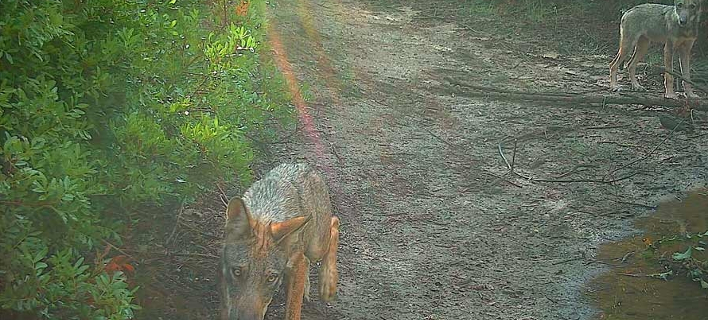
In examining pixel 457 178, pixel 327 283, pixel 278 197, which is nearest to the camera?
pixel 278 197

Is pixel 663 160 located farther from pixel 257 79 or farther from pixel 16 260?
pixel 16 260

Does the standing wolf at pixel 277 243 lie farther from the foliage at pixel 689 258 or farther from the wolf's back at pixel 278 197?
the foliage at pixel 689 258

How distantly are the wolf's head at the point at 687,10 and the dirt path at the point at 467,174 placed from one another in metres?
1.78

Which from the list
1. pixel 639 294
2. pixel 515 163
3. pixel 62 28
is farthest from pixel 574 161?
pixel 62 28

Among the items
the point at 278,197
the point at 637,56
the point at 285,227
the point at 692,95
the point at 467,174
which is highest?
the point at 285,227

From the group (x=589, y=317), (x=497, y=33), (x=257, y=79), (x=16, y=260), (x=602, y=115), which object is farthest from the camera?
(x=497, y=33)

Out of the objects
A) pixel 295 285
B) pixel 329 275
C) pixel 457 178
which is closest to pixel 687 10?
pixel 457 178

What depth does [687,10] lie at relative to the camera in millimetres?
13117

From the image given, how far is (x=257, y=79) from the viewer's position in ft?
28.0

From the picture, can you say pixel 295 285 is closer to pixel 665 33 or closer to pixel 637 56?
pixel 665 33

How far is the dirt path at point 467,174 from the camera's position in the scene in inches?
284

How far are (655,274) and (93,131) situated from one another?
16.0ft

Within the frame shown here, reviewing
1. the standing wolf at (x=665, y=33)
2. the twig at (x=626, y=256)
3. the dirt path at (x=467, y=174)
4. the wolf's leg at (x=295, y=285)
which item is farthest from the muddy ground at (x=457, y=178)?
the standing wolf at (x=665, y=33)

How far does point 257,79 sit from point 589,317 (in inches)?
153
